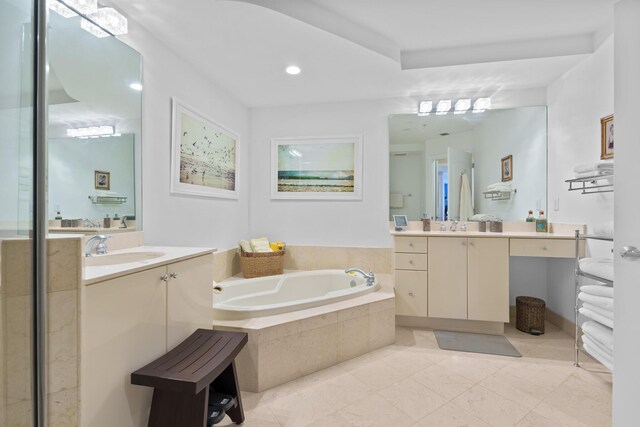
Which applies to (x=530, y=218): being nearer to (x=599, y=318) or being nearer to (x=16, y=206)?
(x=599, y=318)

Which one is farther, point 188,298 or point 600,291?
point 600,291

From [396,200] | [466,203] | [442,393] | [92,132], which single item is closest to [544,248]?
[466,203]

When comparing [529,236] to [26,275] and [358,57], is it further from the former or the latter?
[26,275]

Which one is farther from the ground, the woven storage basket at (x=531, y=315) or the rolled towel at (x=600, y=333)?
the rolled towel at (x=600, y=333)

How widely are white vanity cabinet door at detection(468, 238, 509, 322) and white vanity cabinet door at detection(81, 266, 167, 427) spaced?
7.67 ft

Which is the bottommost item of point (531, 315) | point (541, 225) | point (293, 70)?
point (531, 315)

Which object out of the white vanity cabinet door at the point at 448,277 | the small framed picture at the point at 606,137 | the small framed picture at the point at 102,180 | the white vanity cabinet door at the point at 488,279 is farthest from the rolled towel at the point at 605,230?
the small framed picture at the point at 102,180

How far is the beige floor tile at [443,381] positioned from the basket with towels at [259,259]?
1.54 m

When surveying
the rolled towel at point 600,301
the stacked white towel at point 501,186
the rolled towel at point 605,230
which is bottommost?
the rolled towel at point 600,301

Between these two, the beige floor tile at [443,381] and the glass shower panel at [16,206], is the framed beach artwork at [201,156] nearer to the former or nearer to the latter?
the glass shower panel at [16,206]

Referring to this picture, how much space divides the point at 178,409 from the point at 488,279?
2393 mm

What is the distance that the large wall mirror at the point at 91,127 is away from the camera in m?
1.39

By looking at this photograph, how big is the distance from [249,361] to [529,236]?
2327 millimetres

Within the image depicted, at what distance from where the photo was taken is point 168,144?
210cm
